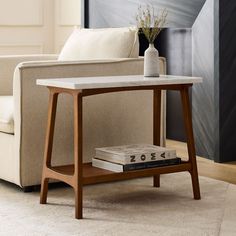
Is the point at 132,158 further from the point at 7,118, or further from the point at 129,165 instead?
the point at 7,118

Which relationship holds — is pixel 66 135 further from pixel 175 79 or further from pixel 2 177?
pixel 175 79

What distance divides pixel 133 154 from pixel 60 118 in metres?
0.46

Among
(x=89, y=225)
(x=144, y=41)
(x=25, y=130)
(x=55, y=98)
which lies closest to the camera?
(x=89, y=225)

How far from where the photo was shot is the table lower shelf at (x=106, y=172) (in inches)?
107

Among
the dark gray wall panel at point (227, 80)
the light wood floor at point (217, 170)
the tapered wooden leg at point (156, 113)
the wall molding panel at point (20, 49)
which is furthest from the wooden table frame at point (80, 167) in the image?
the wall molding panel at point (20, 49)

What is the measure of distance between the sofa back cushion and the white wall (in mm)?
2110

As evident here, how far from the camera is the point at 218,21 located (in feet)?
12.1

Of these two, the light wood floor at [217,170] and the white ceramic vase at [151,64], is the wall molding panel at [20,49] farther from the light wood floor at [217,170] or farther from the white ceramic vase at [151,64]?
the white ceramic vase at [151,64]

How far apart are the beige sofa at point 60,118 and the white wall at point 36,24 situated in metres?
2.35

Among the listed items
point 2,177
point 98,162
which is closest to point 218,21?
point 98,162

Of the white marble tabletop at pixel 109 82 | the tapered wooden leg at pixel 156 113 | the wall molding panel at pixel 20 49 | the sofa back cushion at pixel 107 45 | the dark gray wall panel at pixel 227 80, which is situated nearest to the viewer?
the white marble tabletop at pixel 109 82

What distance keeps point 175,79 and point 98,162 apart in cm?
50

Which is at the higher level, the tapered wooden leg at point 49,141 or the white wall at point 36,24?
the white wall at point 36,24

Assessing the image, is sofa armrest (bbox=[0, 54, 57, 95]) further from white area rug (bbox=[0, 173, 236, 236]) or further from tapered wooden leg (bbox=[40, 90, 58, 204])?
tapered wooden leg (bbox=[40, 90, 58, 204])
